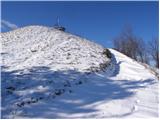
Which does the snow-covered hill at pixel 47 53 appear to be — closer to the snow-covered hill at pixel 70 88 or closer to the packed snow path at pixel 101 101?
the snow-covered hill at pixel 70 88

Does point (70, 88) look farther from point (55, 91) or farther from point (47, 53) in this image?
point (47, 53)

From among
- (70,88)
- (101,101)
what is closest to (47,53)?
(70,88)

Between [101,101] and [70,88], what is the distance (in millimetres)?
1762

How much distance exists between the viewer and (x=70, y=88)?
429 inches

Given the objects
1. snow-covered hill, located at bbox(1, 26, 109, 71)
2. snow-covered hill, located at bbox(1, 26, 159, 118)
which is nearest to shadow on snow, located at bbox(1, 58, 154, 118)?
snow-covered hill, located at bbox(1, 26, 159, 118)

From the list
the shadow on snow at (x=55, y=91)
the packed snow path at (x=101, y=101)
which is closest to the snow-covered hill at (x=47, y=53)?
the shadow on snow at (x=55, y=91)

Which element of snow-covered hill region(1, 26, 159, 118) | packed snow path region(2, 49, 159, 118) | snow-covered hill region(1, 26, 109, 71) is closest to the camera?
packed snow path region(2, 49, 159, 118)

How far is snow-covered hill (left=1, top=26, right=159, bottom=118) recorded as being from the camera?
28.0 ft

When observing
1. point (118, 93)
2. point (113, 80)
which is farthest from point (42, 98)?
point (113, 80)

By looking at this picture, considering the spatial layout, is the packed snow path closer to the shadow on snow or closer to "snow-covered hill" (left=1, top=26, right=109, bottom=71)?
the shadow on snow

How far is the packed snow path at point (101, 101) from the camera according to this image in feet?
27.3

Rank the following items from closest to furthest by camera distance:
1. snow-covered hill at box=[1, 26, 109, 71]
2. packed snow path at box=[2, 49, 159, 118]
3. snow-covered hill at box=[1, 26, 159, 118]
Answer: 1. packed snow path at box=[2, 49, 159, 118]
2. snow-covered hill at box=[1, 26, 159, 118]
3. snow-covered hill at box=[1, 26, 109, 71]

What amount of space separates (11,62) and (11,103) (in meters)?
6.23

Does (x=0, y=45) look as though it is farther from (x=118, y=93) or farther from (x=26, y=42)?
(x=118, y=93)
